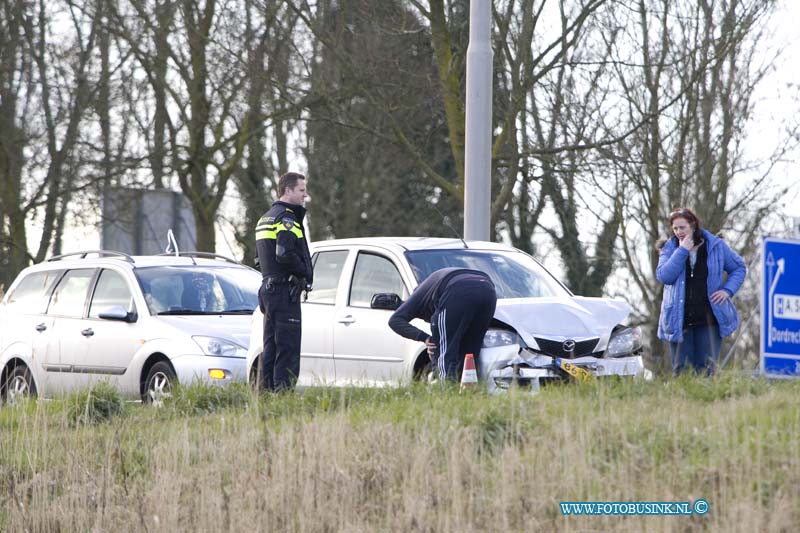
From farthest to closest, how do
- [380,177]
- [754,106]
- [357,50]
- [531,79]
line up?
[380,177] < [754,106] < [357,50] < [531,79]

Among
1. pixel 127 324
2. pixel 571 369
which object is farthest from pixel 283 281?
pixel 127 324

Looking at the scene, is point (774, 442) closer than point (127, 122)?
Yes

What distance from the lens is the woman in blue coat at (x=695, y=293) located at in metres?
10.3

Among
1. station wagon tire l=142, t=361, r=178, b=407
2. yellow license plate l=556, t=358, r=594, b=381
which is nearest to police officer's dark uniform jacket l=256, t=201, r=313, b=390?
station wagon tire l=142, t=361, r=178, b=407

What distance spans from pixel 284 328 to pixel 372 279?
115 centimetres

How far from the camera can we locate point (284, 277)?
10422mm

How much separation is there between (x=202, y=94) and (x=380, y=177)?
7.33m

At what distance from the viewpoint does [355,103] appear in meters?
23.7

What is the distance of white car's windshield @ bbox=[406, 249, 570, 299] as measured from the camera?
10961 mm

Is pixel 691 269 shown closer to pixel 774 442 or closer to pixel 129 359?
pixel 774 442

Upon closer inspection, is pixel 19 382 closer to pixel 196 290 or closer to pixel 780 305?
pixel 196 290

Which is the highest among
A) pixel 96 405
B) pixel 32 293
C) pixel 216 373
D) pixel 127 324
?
pixel 32 293

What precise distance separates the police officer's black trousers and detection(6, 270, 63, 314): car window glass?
4.29 meters

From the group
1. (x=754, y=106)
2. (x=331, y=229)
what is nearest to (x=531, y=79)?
(x=754, y=106)
